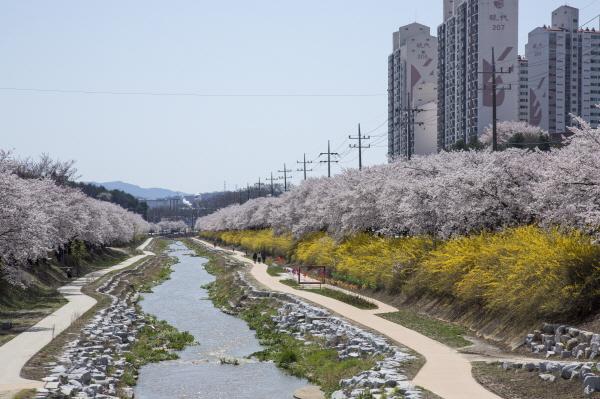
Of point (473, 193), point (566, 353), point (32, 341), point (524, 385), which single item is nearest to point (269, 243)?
point (473, 193)

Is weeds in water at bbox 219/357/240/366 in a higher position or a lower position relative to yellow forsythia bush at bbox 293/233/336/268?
lower

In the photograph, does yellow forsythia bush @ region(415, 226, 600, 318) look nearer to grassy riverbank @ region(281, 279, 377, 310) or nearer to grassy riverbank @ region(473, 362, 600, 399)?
grassy riverbank @ region(473, 362, 600, 399)

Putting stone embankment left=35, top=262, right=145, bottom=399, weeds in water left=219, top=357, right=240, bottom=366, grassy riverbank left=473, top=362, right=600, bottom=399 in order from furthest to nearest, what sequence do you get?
weeds in water left=219, top=357, right=240, bottom=366, stone embankment left=35, top=262, right=145, bottom=399, grassy riverbank left=473, top=362, right=600, bottom=399

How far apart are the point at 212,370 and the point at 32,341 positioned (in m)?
6.38

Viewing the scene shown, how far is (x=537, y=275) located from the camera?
26.2 meters

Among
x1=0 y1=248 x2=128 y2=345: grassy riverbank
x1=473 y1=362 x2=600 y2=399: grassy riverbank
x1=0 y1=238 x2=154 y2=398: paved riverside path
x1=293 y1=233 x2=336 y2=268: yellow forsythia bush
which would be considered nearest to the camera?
x1=473 y1=362 x2=600 y2=399: grassy riverbank

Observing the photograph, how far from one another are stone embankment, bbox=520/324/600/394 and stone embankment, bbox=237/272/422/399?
3111mm

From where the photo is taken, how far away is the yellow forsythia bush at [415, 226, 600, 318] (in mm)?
24344

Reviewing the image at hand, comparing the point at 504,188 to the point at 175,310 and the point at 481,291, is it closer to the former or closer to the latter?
the point at 481,291

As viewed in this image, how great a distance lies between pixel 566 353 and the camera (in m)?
21.5

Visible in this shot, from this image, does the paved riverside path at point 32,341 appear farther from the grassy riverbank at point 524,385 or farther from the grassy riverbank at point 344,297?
the grassy riverbank at point 344,297

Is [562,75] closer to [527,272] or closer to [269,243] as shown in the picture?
[269,243]

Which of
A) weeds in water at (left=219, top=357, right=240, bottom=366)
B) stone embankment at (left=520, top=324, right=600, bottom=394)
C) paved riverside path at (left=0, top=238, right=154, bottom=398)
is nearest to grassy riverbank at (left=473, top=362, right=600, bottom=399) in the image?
stone embankment at (left=520, top=324, right=600, bottom=394)

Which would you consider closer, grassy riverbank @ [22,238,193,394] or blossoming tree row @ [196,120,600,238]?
blossoming tree row @ [196,120,600,238]
